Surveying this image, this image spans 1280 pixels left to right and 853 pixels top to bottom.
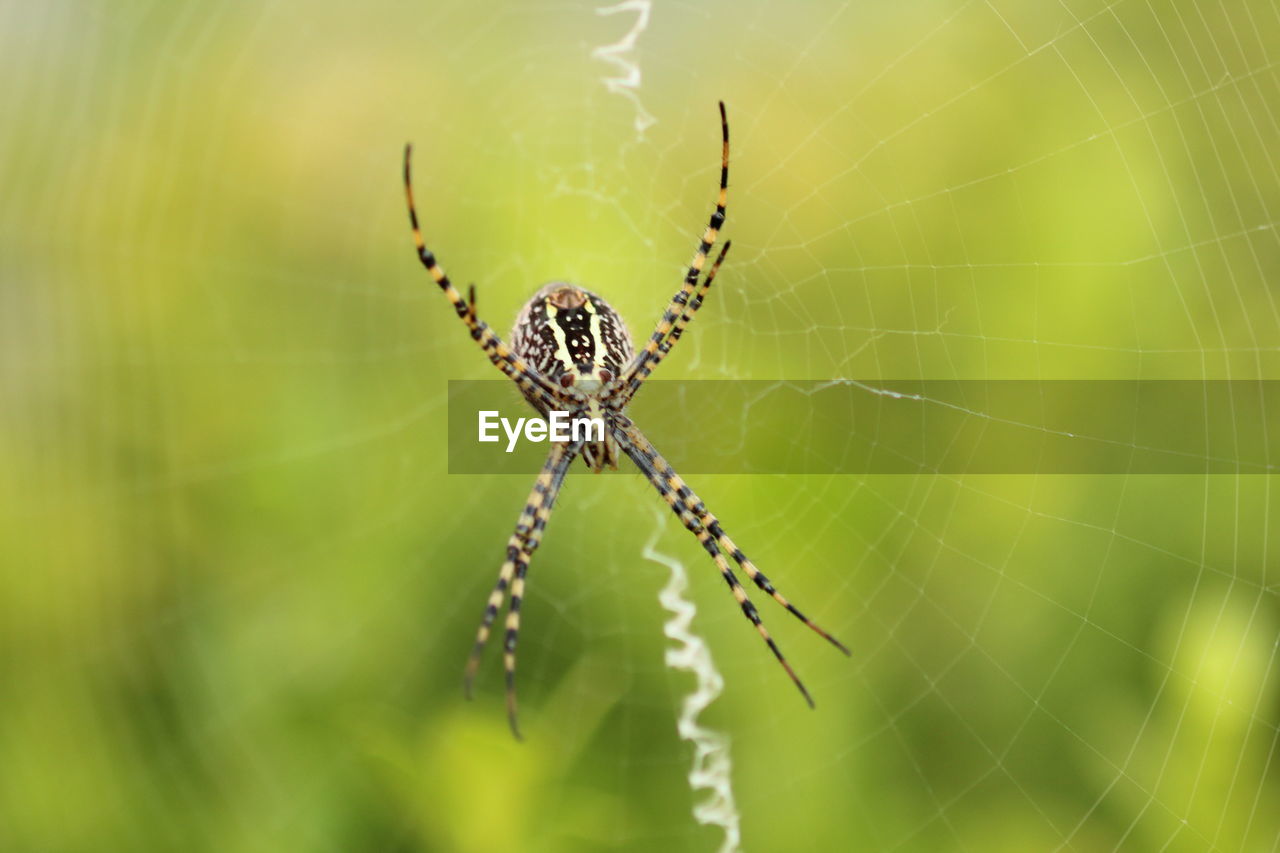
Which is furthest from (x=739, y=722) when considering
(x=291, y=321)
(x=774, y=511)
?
(x=291, y=321)

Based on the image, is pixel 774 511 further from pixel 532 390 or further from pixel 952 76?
pixel 952 76

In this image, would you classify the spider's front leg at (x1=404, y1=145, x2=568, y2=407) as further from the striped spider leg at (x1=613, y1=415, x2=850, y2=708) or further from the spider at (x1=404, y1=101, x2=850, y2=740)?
the striped spider leg at (x1=613, y1=415, x2=850, y2=708)

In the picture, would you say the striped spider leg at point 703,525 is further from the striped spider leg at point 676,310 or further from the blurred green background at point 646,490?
the striped spider leg at point 676,310

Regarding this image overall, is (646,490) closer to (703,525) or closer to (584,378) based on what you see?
(703,525)

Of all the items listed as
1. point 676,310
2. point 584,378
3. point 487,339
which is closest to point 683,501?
point 584,378
